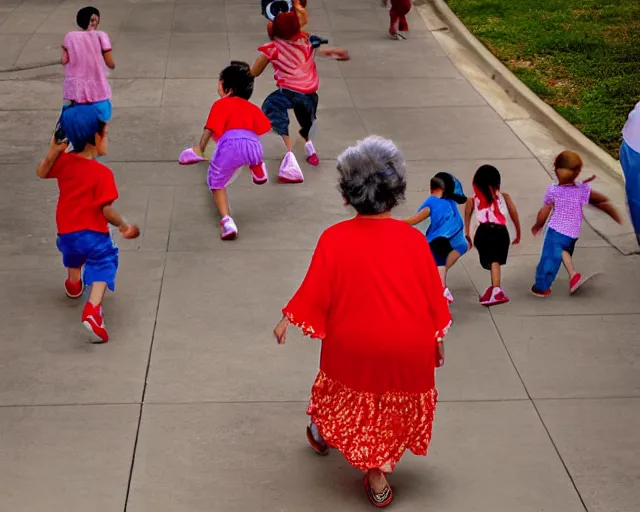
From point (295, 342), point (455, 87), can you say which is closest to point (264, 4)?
point (455, 87)

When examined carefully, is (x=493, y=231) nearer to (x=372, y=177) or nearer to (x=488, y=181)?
(x=488, y=181)

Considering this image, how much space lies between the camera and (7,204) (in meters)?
8.27

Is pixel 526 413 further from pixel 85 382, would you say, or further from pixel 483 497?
pixel 85 382

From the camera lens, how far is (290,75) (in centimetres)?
883

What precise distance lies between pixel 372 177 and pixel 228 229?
3444 millimetres

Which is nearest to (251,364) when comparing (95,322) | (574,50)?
(95,322)

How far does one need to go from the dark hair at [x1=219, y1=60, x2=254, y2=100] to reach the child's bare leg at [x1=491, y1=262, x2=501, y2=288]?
249cm

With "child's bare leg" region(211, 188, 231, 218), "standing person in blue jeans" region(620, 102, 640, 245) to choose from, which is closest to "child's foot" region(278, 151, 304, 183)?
"child's bare leg" region(211, 188, 231, 218)

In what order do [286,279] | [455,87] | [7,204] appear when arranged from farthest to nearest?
[455,87] → [7,204] → [286,279]

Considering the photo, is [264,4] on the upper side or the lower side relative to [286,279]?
lower

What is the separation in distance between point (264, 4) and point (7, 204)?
677 cm

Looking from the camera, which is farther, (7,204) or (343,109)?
(343,109)

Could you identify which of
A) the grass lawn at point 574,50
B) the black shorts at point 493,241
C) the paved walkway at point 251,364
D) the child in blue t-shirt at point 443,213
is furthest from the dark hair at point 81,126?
the grass lawn at point 574,50

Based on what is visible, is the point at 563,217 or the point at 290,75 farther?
the point at 290,75
